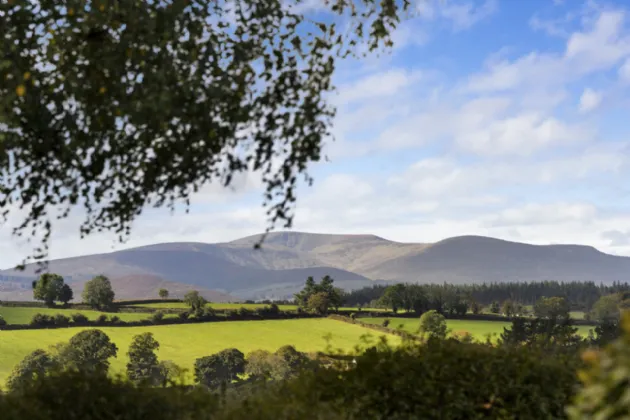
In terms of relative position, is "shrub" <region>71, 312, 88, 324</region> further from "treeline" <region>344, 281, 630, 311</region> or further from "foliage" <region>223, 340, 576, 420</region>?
"foliage" <region>223, 340, 576, 420</region>

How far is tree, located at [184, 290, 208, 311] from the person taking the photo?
70750 millimetres

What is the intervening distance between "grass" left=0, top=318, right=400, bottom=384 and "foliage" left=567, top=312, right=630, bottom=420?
57373mm

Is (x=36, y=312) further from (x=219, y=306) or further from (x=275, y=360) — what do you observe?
(x=275, y=360)

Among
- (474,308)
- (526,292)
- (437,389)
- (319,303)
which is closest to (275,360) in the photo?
(319,303)

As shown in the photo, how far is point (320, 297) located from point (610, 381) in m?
70.8

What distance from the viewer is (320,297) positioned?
74125mm

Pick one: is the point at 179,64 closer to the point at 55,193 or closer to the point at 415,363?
the point at 55,193

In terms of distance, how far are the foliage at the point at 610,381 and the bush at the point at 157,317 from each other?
67.7 m

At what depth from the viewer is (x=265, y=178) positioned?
366 inches

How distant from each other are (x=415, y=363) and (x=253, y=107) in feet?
14.0

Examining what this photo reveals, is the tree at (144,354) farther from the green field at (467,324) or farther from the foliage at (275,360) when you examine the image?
the green field at (467,324)

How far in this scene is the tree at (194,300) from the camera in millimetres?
70750

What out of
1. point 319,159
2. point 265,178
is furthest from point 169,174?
point 319,159

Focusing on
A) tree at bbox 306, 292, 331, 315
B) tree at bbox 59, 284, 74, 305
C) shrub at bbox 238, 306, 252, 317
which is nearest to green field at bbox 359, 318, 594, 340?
tree at bbox 306, 292, 331, 315
